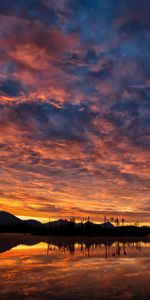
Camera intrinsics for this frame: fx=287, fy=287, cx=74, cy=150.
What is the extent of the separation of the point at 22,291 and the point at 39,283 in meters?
2.74

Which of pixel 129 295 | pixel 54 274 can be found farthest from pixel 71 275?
pixel 129 295

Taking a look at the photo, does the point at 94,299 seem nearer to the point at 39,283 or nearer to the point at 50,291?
the point at 50,291

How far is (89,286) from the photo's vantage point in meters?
19.7

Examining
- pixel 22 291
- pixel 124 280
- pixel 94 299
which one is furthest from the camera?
pixel 124 280

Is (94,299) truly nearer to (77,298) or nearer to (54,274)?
(77,298)

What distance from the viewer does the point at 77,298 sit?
16.1 metres

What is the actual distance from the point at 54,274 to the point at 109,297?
8732 millimetres

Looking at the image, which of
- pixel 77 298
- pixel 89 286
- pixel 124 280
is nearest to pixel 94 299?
pixel 77 298

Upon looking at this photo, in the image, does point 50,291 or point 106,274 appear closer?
point 50,291

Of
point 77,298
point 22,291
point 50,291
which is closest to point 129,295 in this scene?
point 77,298

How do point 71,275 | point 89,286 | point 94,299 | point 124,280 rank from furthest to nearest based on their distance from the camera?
point 71,275, point 124,280, point 89,286, point 94,299

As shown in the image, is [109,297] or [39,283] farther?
[39,283]

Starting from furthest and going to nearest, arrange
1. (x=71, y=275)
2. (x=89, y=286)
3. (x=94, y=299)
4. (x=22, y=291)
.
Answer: (x=71, y=275) < (x=89, y=286) < (x=22, y=291) < (x=94, y=299)

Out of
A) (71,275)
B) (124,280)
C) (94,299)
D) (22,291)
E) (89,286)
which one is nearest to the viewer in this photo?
(94,299)
